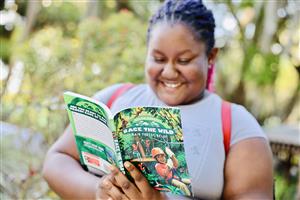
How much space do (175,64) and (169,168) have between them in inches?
20.4

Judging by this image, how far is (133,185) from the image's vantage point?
1.41 meters

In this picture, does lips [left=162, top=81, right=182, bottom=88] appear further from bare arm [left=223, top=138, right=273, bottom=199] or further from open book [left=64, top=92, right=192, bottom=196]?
open book [left=64, top=92, right=192, bottom=196]

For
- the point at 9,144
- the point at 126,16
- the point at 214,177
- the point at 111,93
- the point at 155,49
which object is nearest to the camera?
the point at 214,177

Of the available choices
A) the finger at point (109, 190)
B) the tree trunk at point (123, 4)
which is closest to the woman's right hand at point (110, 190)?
the finger at point (109, 190)

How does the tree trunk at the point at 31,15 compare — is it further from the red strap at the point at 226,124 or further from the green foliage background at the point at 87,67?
the red strap at the point at 226,124

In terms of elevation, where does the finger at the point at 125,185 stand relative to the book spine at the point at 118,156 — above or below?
below

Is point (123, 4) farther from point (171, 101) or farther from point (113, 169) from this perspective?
point (113, 169)

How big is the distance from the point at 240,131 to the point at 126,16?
2537 millimetres

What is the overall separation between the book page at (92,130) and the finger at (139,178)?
0.07 metres

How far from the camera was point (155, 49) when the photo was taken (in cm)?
176

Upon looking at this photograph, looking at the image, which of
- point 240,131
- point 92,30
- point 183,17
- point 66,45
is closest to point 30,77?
point 66,45

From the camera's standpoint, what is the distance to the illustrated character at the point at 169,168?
133 cm

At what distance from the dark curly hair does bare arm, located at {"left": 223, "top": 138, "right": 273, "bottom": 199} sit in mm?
424

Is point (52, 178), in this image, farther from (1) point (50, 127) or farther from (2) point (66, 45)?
(2) point (66, 45)
